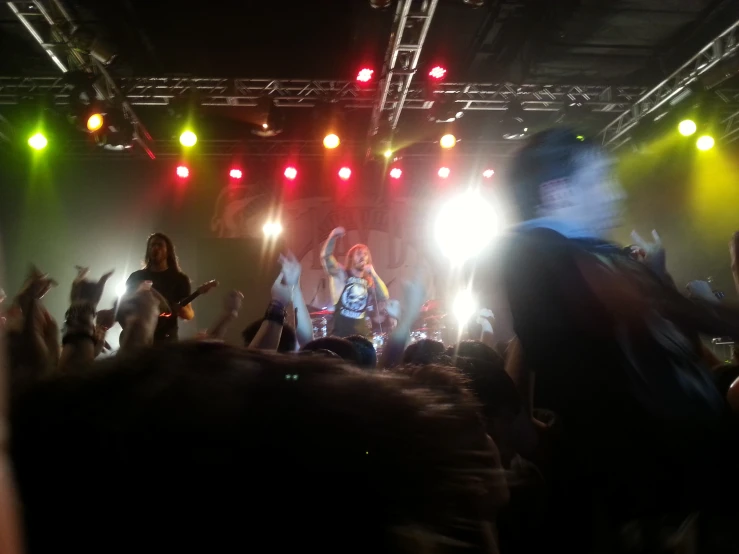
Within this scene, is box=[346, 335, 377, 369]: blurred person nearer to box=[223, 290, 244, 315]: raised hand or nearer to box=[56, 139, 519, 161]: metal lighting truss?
box=[223, 290, 244, 315]: raised hand

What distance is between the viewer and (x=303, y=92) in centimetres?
632

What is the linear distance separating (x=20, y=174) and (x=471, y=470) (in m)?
8.82

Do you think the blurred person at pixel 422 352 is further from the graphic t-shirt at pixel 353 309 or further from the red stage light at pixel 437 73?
the red stage light at pixel 437 73

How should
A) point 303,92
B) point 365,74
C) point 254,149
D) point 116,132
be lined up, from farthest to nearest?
point 254,149 → point 303,92 → point 116,132 → point 365,74

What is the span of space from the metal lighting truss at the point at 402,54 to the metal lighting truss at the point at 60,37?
2.97m

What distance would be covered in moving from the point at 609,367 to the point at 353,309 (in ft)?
13.8

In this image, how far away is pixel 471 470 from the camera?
1.42 ft

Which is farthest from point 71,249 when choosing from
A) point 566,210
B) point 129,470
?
point 129,470

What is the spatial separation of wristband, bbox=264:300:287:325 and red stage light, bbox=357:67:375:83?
4.34 m

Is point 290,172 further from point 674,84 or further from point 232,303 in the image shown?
point 232,303

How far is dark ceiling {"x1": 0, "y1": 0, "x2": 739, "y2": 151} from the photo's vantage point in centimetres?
569

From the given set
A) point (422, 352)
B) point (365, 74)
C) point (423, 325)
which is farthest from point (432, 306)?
point (422, 352)

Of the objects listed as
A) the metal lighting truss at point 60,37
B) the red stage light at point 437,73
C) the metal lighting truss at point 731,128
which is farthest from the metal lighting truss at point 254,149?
the metal lighting truss at point 731,128

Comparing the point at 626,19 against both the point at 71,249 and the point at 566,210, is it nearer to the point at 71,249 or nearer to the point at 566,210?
the point at 566,210
